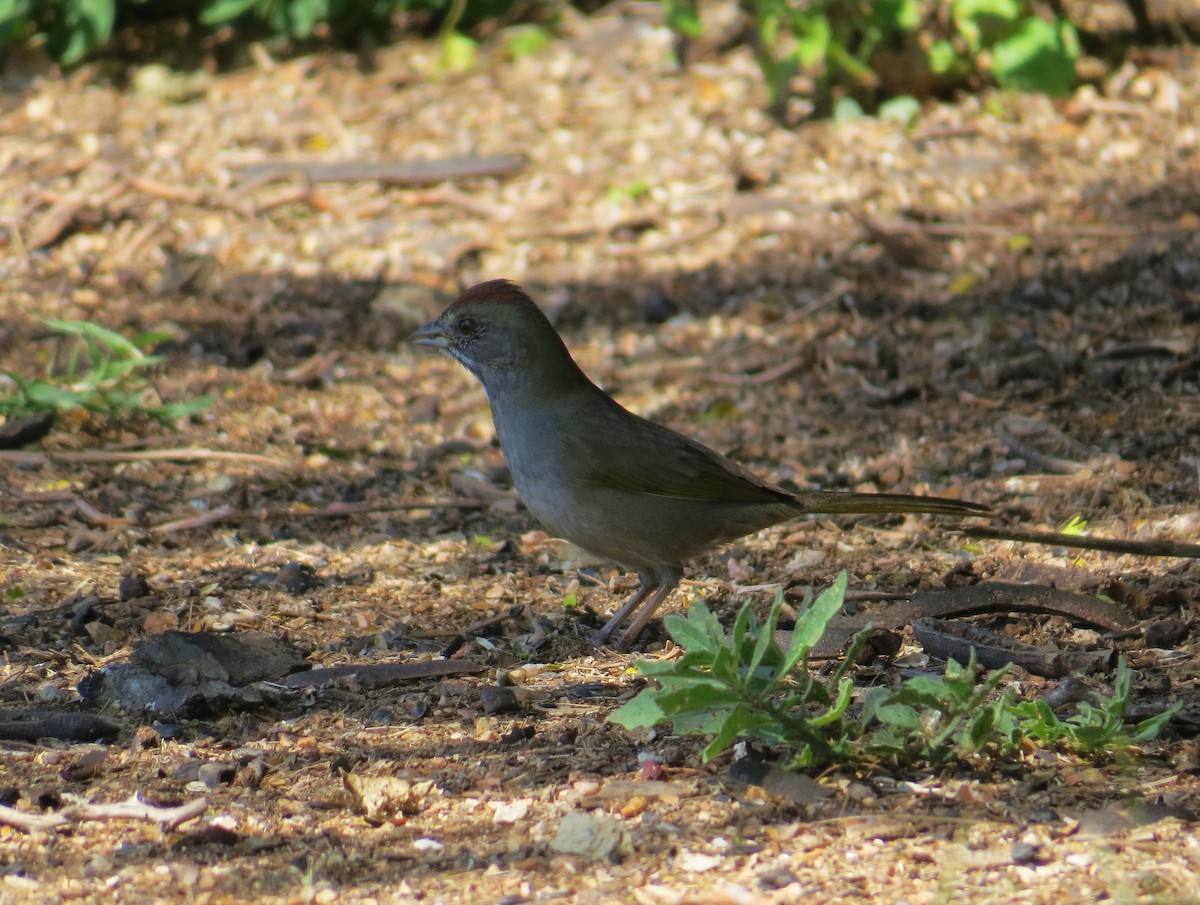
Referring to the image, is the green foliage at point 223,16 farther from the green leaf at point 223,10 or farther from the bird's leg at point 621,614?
the bird's leg at point 621,614

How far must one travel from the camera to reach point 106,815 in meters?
3.48

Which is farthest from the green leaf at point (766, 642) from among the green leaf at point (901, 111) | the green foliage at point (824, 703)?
the green leaf at point (901, 111)

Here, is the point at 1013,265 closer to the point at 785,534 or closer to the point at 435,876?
the point at 785,534

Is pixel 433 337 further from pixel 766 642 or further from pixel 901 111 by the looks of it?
pixel 901 111

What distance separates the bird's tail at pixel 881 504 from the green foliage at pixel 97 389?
→ 104 inches

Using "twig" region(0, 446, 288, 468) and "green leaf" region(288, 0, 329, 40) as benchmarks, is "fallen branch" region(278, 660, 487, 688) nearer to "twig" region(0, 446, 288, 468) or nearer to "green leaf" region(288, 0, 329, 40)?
"twig" region(0, 446, 288, 468)

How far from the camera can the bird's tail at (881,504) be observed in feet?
16.1

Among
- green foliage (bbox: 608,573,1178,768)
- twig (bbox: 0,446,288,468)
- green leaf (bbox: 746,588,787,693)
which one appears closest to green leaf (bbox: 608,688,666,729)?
green foliage (bbox: 608,573,1178,768)

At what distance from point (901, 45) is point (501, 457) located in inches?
177

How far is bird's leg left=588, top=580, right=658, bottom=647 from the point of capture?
15.9 feet

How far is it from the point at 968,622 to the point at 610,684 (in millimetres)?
1135

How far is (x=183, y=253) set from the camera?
870 centimetres

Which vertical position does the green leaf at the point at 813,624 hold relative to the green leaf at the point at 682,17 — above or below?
below

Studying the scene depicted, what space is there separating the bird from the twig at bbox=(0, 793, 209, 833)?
1656 mm
